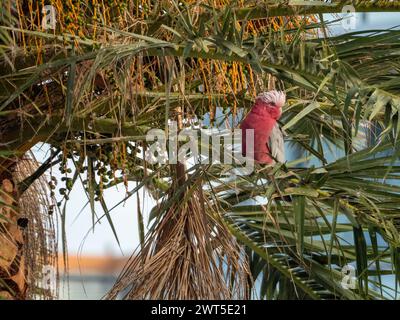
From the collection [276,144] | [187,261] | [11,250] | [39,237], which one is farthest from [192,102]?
[39,237]

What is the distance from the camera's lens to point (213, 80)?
415cm

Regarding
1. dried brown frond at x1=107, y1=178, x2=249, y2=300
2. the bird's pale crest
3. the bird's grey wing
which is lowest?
dried brown frond at x1=107, y1=178, x2=249, y2=300

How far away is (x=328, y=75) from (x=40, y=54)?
46.2 inches

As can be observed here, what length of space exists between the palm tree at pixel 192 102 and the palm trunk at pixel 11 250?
0.07ft

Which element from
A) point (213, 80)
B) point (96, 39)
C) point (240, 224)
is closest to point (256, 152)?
point (213, 80)

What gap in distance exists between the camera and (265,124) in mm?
3764

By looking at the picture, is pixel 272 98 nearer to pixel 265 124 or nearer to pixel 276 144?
pixel 265 124

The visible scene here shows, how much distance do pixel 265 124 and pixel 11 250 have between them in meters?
1.30

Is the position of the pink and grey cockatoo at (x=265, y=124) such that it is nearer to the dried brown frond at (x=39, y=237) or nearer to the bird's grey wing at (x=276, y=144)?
the bird's grey wing at (x=276, y=144)

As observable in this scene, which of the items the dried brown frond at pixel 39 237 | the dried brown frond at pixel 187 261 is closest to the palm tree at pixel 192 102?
the dried brown frond at pixel 187 261

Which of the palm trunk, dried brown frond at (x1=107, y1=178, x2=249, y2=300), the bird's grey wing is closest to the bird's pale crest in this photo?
the bird's grey wing

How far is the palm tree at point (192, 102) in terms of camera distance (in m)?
3.53

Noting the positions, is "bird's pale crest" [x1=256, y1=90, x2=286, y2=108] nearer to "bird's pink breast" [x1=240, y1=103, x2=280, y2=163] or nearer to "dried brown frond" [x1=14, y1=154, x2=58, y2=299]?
"bird's pink breast" [x1=240, y1=103, x2=280, y2=163]

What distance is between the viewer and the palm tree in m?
3.53
